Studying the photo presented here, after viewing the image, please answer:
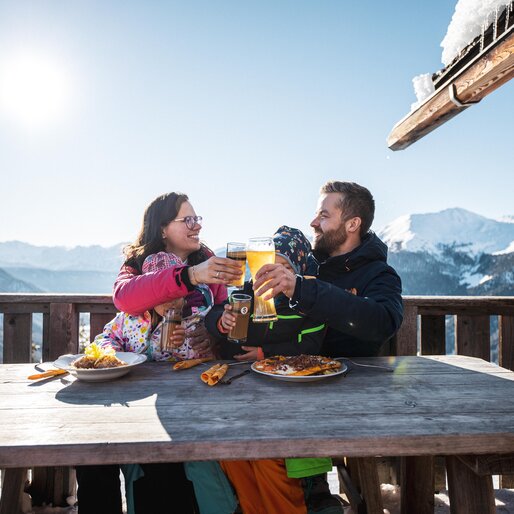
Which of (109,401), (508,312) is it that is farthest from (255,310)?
(508,312)

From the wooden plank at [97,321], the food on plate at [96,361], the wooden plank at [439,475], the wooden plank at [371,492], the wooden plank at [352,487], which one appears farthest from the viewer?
the wooden plank at [97,321]

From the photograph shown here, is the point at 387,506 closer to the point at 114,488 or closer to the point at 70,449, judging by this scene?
the point at 114,488

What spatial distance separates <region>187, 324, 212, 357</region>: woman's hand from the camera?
2.34m

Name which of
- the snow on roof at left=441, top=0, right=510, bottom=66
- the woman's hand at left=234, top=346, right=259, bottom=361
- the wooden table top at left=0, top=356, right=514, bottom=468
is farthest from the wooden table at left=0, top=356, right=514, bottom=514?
the snow on roof at left=441, top=0, right=510, bottom=66

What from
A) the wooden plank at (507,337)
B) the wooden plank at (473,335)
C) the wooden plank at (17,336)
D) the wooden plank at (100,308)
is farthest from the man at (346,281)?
the wooden plank at (17,336)

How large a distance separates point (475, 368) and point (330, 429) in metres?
1.16

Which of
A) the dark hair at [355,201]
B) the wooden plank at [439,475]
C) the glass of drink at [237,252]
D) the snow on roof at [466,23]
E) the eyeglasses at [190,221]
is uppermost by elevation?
the snow on roof at [466,23]

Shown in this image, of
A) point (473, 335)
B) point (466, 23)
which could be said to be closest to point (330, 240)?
point (473, 335)

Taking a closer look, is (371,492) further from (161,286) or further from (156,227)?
(156,227)

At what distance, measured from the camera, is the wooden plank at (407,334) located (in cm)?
308

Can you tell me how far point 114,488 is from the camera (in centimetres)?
173

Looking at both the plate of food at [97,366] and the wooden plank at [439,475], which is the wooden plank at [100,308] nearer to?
the plate of food at [97,366]

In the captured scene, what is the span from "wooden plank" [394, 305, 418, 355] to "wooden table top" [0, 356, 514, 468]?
1.19 m

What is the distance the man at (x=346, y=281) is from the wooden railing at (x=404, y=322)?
0.74 meters
